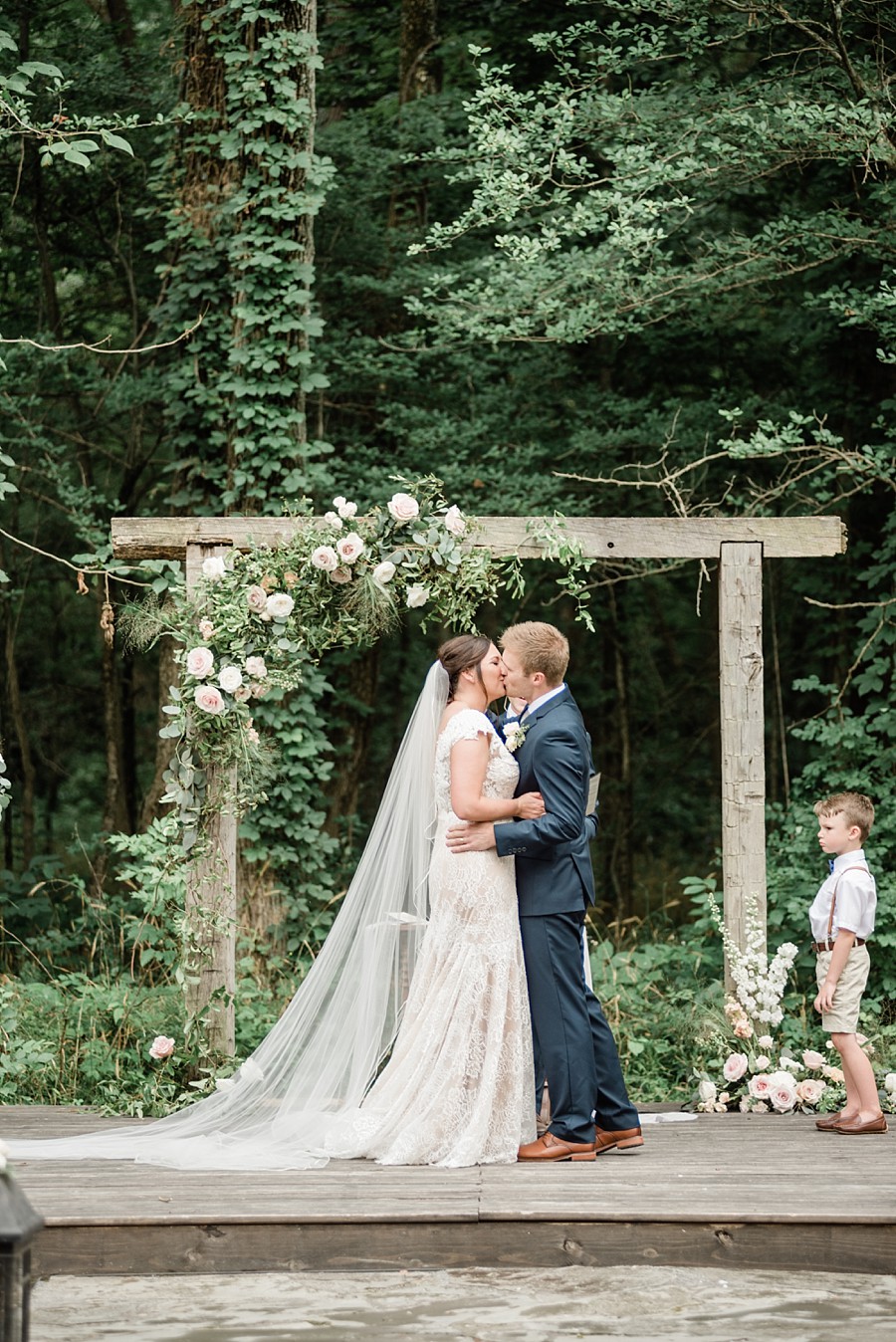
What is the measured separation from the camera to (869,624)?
8.14 metres

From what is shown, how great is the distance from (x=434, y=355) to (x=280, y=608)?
4.87m

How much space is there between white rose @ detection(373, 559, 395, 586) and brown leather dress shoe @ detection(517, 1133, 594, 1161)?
7.59 ft

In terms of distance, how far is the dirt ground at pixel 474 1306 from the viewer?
3.88 metres

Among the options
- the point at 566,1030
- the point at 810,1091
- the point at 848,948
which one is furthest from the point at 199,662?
the point at 810,1091

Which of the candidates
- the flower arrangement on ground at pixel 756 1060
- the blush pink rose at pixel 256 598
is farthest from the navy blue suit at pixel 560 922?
the blush pink rose at pixel 256 598

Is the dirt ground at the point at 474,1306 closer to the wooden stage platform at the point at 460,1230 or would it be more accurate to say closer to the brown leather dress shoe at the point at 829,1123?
the wooden stage platform at the point at 460,1230

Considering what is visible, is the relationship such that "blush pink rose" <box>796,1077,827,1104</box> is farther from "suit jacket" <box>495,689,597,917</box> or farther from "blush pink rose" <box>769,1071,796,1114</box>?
"suit jacket" <box>495,689,597,917</box>

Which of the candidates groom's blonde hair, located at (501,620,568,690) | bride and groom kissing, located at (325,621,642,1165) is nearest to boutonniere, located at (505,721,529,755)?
bride and groom kissing, located at (325,621,642,1165)

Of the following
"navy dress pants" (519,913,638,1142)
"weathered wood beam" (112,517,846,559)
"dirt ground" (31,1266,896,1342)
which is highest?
"weathered wood beam" (112,517,846,559)

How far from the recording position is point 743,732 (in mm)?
6332

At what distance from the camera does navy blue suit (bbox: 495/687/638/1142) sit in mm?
5078

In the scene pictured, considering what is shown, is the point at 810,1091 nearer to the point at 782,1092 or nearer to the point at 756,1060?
the point at 782,1092

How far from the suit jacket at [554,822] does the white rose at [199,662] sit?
1.36 m

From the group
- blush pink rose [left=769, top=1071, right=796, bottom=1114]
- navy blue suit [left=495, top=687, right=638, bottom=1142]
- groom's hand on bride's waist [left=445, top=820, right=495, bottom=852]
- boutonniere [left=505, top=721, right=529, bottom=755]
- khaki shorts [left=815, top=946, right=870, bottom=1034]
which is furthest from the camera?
blush pink rose [left=769, top=1071, right=796, bottom=1114]
